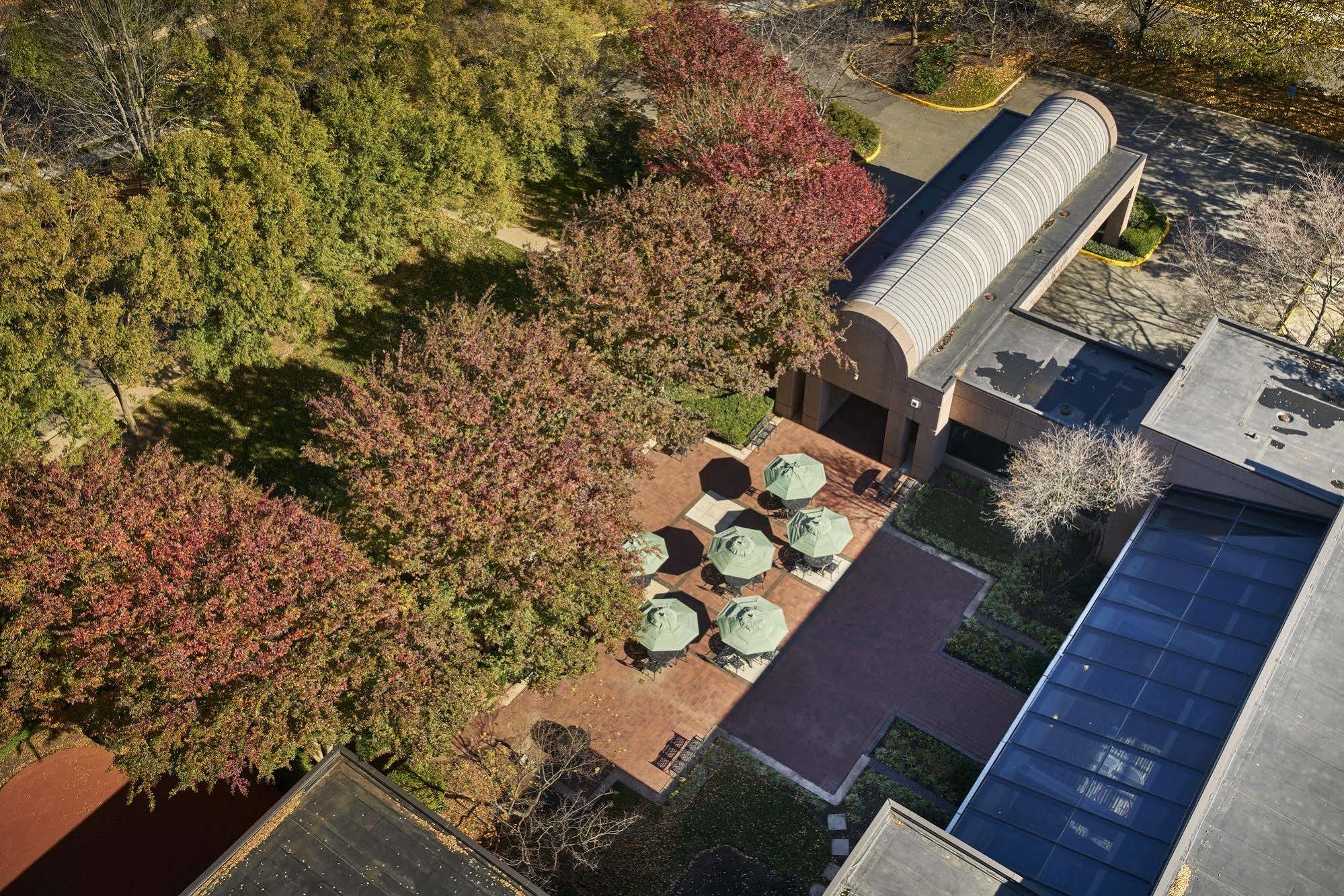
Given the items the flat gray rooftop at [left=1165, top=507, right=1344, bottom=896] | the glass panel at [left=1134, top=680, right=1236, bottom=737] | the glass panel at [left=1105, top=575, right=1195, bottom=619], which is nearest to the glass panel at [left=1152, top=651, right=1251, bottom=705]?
the glass panel at [left=1134, top=680, right=1236, bottom=737]

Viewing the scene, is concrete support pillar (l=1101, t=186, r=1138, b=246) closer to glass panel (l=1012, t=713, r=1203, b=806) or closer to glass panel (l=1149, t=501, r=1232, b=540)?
glass panel (l=1149, t=501, r=1232, b=540)

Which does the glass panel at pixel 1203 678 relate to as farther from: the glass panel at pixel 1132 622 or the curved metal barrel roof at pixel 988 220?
the curved metal barrel roof at pixel 988 220

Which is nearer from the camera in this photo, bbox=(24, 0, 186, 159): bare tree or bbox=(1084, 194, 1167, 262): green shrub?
bbox=(24, 0, 186, 159): bare tree

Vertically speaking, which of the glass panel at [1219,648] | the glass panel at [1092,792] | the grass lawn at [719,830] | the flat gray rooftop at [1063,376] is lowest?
the grass lawn at [719,830]

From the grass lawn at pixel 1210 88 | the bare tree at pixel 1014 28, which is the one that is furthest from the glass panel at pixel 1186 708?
the bare tree at pixel 1014 28

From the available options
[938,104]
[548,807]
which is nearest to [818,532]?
[548,807]

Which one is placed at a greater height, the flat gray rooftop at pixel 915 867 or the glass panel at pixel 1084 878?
the glass panel at pixel 1084 878
